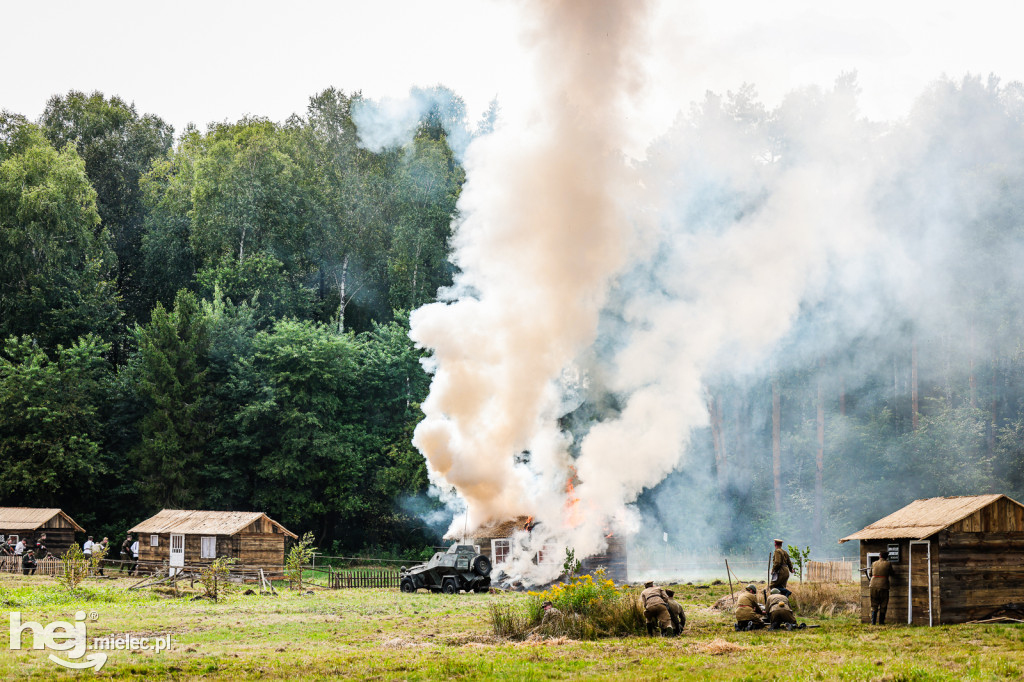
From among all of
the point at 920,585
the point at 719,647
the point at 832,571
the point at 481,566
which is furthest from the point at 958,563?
the point at 481,566

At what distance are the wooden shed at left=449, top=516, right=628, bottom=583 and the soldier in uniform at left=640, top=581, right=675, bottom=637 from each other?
492 inches

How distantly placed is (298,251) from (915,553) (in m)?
49.9

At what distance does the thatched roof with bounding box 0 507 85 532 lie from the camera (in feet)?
142

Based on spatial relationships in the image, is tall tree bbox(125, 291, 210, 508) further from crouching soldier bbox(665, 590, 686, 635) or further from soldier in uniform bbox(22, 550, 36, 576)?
crouching soldier bbox(665, 590, 686, 635)

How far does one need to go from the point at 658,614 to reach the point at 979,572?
691 cm

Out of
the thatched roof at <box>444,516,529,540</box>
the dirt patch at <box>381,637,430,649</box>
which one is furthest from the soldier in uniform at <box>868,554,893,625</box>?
the thatched roof at <box>444,516,529,540</box>

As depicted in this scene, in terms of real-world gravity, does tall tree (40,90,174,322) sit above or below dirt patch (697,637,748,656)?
above

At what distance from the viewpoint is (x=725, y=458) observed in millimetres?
57688

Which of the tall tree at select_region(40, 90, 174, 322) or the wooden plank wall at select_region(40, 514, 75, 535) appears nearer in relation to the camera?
the wooden plank wall at select_region(40, 514, 75, 535)

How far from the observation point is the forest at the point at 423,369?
5144cm

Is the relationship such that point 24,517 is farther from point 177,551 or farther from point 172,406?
point 172,406

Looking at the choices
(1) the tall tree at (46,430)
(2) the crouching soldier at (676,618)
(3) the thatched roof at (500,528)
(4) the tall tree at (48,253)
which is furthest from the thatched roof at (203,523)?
(2) the crouching soldier at (676,618)

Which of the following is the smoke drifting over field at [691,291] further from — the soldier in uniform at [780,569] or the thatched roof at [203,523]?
the soldier in uniform at [780,569]

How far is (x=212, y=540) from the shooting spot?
40.5m
